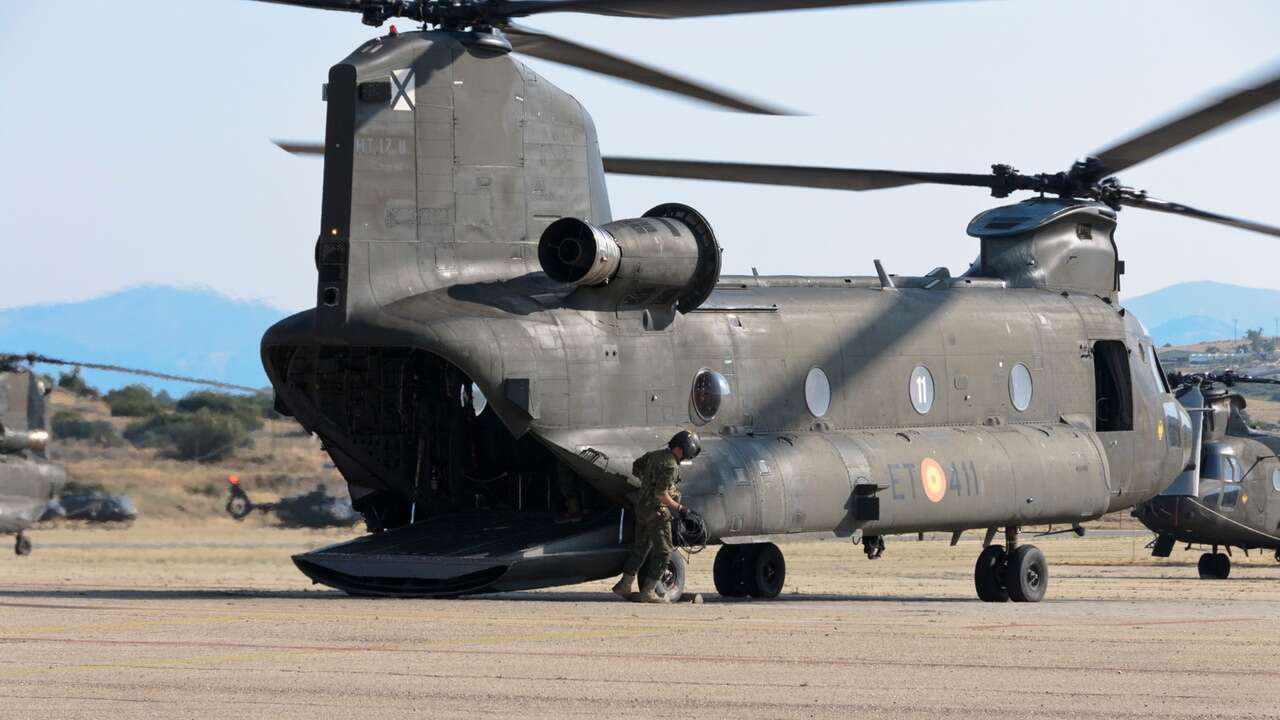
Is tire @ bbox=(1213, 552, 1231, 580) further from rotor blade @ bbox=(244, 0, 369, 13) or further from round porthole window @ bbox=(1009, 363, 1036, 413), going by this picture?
rotor blade @ bbox=(244, 0, 369, 13)

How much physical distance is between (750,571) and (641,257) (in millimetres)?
4463

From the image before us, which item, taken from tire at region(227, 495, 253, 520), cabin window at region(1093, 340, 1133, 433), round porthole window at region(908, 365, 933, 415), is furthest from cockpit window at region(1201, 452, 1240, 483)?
tire at region(227, 495, 253, 520)

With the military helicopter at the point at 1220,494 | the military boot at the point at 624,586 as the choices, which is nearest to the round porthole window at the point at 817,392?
the military boot at the point at 624,586

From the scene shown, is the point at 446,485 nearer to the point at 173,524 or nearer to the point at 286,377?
the point at 286,377

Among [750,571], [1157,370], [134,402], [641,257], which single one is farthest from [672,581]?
[134,402]

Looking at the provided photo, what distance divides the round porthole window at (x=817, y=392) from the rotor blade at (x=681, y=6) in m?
5.19

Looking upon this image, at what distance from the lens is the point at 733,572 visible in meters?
20.7

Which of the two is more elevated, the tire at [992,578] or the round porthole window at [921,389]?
the round porthole window at [921,389]

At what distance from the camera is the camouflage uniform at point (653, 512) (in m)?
17.5

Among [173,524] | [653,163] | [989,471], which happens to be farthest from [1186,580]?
[173,524]

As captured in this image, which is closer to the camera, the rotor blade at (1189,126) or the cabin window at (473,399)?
the rotor blade at (1189,126)

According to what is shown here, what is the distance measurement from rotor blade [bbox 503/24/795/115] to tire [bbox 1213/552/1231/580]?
17083 mm

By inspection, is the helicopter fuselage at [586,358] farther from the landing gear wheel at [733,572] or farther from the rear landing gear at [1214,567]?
the rear landing gear at [1214,567]

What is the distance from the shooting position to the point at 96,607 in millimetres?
16062
